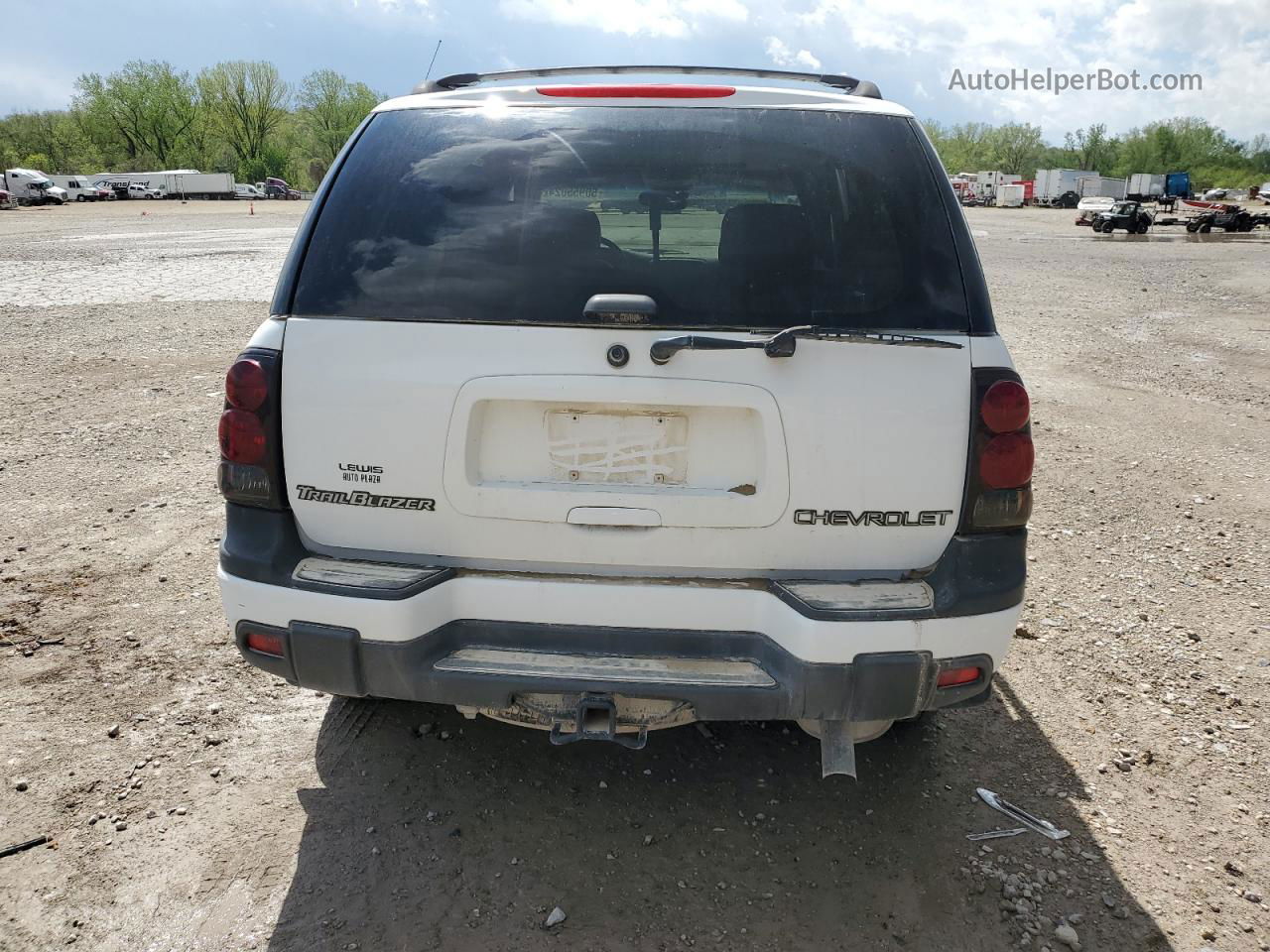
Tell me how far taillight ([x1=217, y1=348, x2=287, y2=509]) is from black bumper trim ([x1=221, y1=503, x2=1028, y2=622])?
0.06 m

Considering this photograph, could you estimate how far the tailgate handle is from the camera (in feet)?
8.00

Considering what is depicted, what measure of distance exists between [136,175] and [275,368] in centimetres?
9346

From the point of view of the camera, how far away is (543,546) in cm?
249

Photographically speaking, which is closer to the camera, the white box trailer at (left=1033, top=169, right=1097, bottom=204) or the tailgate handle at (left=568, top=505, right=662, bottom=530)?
the tailgate handle at (left=568, top=505, right=662, bottom=530)

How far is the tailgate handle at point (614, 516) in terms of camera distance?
2.44m

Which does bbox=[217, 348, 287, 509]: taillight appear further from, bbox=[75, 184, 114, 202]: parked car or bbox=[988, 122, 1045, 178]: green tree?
bbox=[988, 122, 1045, 178]: green tree

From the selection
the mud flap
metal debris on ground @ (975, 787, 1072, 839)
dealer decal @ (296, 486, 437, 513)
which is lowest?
metal debris on ground @ (975, 787, 1072, 839)

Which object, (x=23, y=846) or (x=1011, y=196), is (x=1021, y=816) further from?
(x=1011, y=196)

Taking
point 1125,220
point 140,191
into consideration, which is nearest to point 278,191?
point 140,191

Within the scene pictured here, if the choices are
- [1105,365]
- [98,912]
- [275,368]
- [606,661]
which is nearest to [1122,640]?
[606,661]

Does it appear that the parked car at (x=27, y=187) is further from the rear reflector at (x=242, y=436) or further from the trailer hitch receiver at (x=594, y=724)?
the trailer hitch receiver at (x=594, y=724)

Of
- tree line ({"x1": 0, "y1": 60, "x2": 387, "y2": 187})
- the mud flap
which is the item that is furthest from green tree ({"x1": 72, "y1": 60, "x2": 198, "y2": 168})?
the mud flap

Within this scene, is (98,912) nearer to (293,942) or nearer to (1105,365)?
(293,942)

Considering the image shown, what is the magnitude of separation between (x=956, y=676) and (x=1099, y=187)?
8608 cm
